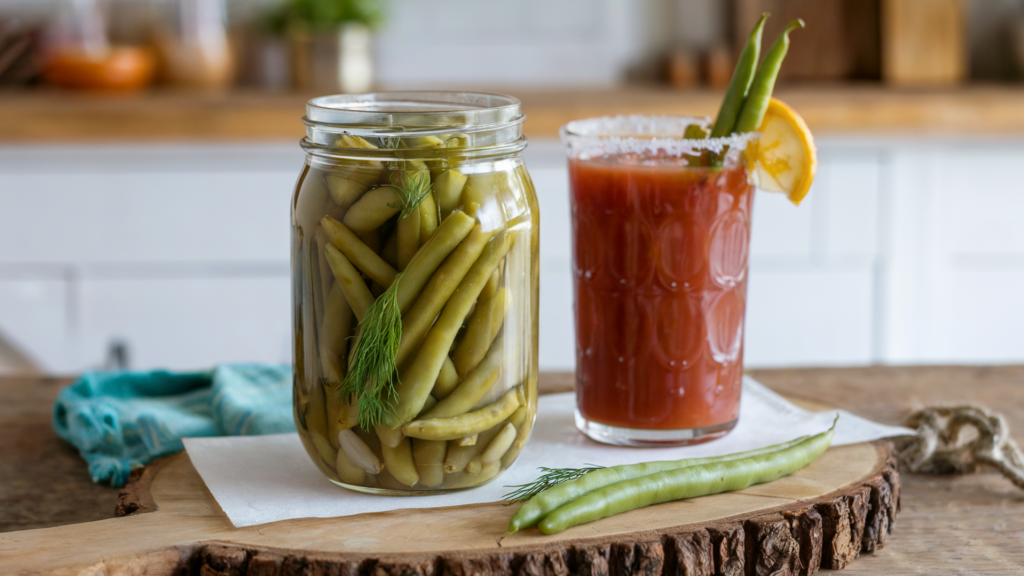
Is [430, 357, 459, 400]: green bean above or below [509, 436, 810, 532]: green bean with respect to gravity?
above

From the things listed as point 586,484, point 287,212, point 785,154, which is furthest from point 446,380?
point 287,212

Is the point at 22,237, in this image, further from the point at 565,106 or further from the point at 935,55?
Result: the point at 935,55

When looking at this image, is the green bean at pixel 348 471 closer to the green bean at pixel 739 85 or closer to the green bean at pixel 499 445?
the green bean at pixel 499 445

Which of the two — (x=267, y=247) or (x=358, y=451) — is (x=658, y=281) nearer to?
(x=358, y=451)

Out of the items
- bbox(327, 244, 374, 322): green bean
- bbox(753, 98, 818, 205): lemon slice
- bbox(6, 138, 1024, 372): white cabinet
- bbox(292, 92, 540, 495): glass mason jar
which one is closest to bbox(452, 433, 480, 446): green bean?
bbox(292, 92, 540, 495): glass mason jar

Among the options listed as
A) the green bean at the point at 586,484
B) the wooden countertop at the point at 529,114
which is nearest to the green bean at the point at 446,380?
the green bean at the point at 586,484

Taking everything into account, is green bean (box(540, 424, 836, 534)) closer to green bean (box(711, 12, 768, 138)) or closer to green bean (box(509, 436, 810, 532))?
green bean (box(509, 436, 810, 532))
